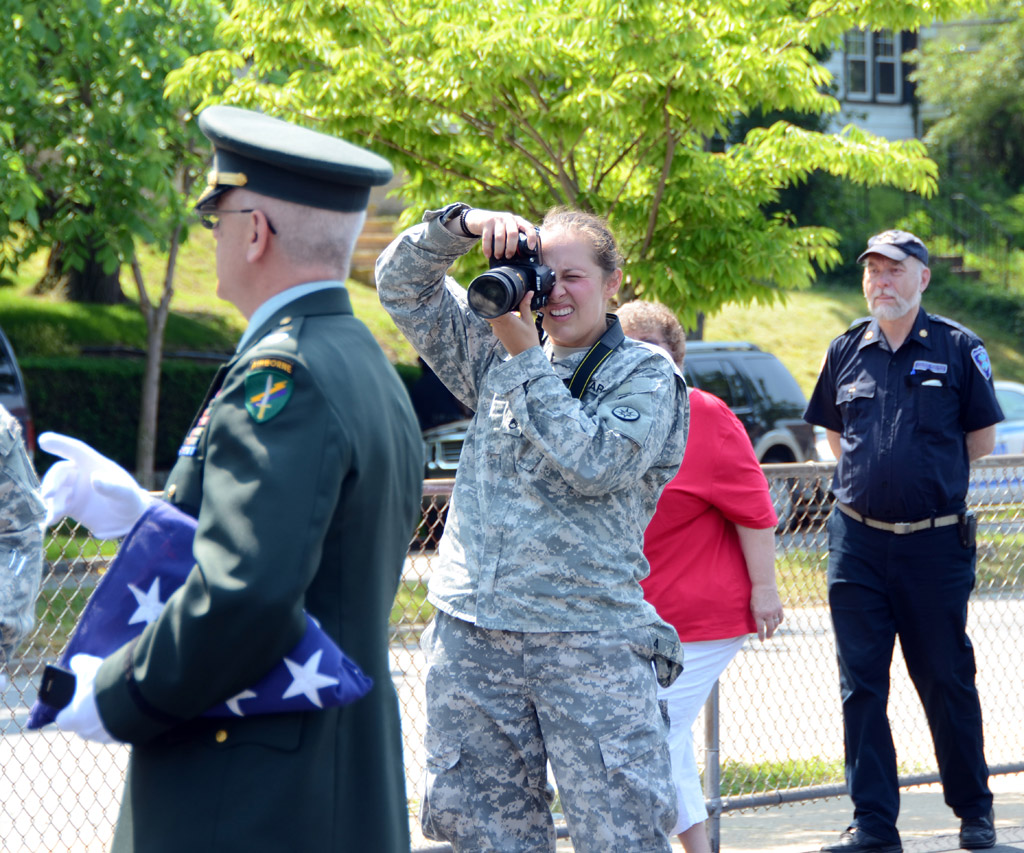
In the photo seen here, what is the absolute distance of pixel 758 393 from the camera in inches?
528

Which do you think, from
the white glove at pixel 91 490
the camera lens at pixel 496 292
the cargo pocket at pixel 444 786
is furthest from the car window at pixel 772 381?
the white glove at pixel 91 490

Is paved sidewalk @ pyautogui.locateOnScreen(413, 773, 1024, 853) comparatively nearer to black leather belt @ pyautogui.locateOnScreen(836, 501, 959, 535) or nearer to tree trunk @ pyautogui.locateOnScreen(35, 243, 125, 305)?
black leather belt @ pyautogui.locateOnScreen(836, 501, 959, 535)

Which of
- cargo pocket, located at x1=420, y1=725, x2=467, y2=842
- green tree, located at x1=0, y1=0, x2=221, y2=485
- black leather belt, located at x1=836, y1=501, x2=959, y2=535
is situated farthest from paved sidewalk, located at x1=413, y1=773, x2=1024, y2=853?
green tree, located at x1=0, y1=0, x2=221, y2=485

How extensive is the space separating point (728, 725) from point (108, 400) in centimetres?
951

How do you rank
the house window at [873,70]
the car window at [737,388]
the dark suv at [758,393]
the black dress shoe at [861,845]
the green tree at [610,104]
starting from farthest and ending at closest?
1. the house window at [873,70]
2. the car window at [737,388]
3. the dark suv at [758,393]
4. the green tree at [610,104]
5. the black dress shoe at [861,845]

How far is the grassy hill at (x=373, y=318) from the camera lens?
15.9 meters

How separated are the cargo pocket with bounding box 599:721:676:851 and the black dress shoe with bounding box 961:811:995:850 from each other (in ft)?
7.11

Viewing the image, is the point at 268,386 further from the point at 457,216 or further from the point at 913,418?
the point at 913,418

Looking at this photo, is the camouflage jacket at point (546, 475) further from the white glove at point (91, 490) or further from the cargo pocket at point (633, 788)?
the white glove at point (91, 490)

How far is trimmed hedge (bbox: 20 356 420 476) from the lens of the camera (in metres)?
13.3

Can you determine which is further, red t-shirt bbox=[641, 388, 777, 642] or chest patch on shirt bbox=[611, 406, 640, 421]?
red t-shirt bbox=[641, 388, 777, 642]

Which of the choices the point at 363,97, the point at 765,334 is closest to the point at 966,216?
the point at 765,334

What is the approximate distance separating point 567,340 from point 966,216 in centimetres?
2793

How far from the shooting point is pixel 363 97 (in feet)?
24.7
